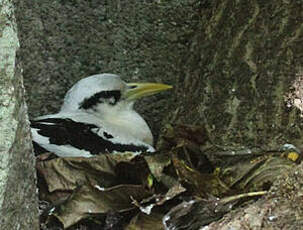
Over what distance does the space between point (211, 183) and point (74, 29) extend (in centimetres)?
151

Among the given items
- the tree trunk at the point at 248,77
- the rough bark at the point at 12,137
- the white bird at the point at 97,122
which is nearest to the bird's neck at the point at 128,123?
the white bird at the point at 97,122

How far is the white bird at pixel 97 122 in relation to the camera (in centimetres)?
425

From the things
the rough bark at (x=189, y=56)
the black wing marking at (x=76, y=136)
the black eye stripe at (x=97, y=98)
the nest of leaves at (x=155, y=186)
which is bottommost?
the nest of leaves at (x=155, y=186)

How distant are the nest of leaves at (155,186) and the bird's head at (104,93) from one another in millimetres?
871

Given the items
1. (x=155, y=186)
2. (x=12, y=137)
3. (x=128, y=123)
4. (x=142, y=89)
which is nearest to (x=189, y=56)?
(x=142, y=89)

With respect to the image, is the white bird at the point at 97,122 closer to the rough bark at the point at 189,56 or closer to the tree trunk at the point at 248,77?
the rough bark at the point at 189,56

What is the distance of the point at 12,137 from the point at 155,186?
43.6 inches

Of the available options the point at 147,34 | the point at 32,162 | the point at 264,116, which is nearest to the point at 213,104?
the point at 264,116

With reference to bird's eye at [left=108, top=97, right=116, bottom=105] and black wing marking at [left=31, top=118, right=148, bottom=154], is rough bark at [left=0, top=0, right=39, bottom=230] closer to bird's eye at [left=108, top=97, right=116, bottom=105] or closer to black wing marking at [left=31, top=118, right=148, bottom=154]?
black wing marking at [left=31, top=118, right=148, bottom=154]

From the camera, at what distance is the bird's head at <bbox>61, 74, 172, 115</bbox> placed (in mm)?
4742

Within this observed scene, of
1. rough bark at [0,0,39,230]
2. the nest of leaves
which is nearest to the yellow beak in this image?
the nest of leaves

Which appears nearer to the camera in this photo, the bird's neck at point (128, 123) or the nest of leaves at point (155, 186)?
the nest of leaves at point (155, 186)

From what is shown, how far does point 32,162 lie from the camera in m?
2.91

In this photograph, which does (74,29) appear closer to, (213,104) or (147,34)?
(147,34)
